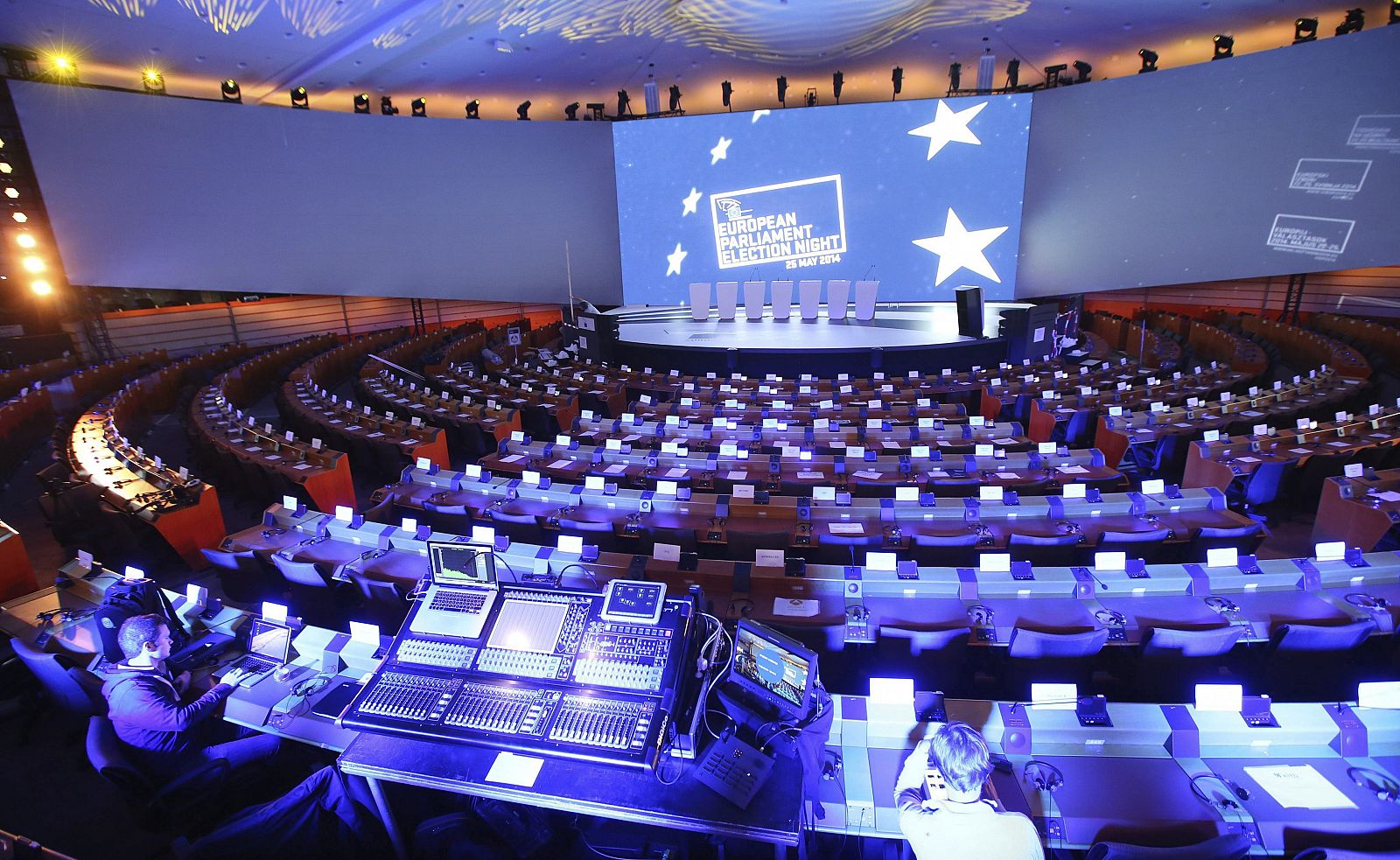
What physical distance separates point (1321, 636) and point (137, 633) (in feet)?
20.9

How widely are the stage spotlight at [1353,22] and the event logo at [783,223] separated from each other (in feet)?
32.8

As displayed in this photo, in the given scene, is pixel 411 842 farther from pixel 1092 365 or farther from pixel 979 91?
pixel 979 91

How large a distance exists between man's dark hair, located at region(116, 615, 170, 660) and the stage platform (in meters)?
11.1

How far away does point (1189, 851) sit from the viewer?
6.97ft

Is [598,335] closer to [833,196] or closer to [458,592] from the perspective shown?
[833,196]

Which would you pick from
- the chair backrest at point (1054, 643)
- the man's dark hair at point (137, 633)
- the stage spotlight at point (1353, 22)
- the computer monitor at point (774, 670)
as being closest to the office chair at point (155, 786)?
the man's dark hair at point (137, 633)

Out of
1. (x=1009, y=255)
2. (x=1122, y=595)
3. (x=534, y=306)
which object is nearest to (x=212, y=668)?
(x=1122, y=595)

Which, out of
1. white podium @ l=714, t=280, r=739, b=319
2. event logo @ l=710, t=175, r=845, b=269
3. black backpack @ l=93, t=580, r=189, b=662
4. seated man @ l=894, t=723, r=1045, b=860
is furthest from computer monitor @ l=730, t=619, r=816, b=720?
event logo @ l=710, t=175, r=845, b=269

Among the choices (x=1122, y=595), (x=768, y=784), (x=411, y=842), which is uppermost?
(x=768, y=784)

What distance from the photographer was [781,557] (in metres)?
4.61

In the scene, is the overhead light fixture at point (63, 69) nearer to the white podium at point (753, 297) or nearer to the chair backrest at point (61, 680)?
the white podium at point (753, 297)

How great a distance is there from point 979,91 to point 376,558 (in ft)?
55.8

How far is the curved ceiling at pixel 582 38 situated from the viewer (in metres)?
11.8

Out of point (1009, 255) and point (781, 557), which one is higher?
point (1009, 255)
